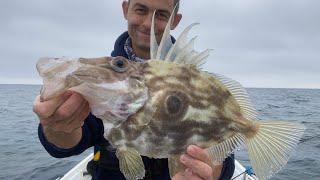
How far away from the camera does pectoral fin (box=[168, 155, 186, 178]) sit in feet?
11.2

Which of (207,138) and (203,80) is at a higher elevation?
(203,80)

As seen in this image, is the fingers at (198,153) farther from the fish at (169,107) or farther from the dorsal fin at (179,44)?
the dorsal fin at (179,44)

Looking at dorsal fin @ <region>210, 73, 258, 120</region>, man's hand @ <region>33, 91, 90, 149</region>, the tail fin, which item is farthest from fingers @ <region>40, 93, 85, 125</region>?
the tail fin

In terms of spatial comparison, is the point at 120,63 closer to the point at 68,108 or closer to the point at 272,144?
the point at 68,108

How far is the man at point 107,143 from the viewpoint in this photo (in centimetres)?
343

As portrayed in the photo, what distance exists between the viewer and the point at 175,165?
3480 mm

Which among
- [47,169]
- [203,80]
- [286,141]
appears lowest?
[47,169]

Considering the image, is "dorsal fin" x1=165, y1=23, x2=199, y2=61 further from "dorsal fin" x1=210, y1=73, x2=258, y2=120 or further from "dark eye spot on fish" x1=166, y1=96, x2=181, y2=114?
"dorsal fin" x1=210, y1=73, x2=258, y2=120

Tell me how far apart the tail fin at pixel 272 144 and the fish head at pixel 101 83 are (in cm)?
108

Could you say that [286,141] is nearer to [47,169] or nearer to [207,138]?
[207,138]

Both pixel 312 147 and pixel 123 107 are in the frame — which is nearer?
pixel 123 107

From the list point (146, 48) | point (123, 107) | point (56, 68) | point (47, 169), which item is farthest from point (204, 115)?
point (47, 169)

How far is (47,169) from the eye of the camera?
15.5m

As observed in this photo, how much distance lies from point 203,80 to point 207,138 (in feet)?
1.55
